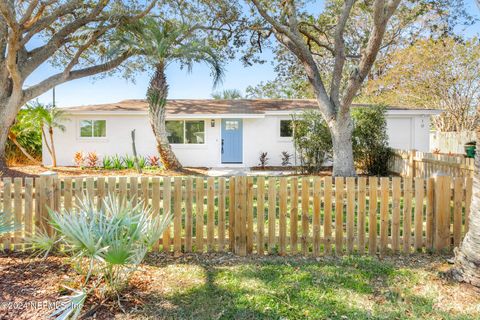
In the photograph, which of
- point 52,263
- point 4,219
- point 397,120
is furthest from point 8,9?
point 397,120

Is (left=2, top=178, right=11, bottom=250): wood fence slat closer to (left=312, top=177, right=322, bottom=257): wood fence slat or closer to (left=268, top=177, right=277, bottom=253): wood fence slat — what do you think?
(left=268, top=177, right=277, bottom=253): wood fence slat

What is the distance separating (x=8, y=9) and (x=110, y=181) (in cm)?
815

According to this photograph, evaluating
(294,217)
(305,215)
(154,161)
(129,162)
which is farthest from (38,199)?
(129,162)

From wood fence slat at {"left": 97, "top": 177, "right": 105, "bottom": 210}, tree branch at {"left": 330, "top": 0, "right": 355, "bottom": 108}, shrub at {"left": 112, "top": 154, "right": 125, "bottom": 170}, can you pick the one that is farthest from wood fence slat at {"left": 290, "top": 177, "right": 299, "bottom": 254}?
shrub at {"left": 112, "top": 154, "right": 125, "bottom": 170}

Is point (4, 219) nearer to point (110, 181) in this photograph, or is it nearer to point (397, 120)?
point (110, 181)

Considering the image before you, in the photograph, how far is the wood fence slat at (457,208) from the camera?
15.1 feet

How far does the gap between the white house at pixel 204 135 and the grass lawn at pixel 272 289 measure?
12.4m

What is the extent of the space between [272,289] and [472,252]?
2240 mm

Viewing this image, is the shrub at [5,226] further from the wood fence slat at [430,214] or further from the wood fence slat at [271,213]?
the wood fence slat at [430,214]

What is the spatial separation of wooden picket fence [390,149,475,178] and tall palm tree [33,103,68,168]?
14.7 metres

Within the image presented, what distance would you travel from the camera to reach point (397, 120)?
16656mm

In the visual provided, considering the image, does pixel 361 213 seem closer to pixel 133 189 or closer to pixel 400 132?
pixel 133 189

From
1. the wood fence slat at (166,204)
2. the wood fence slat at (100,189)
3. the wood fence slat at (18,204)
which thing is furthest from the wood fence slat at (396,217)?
the wood fence slat at (18,204)

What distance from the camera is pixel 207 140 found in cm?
1677
